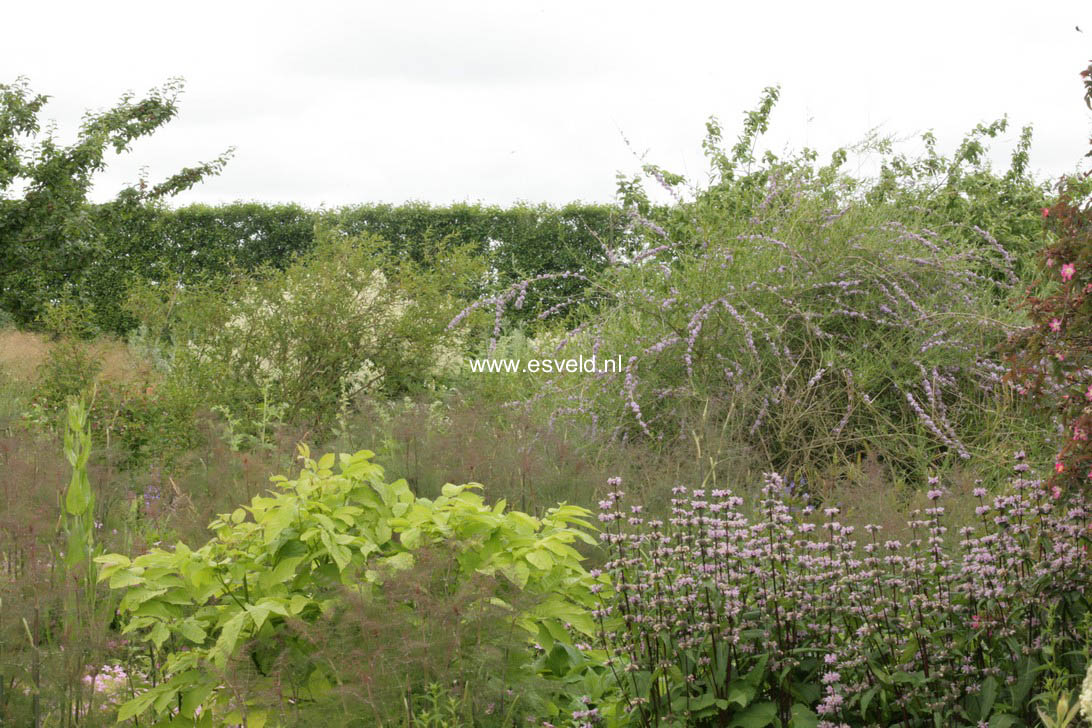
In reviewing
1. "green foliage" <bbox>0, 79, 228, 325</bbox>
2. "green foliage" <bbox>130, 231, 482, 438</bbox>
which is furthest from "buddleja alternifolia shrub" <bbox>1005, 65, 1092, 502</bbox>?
"green foliage" <bbox>0, 79, 228, 325</bbox>

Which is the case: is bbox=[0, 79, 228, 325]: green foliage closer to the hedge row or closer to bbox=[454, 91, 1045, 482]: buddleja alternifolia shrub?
the hedge row

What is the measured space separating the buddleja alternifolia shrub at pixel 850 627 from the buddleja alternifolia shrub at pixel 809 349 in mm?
2954

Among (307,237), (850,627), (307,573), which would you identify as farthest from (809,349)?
(307,237)

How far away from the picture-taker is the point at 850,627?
313 cm

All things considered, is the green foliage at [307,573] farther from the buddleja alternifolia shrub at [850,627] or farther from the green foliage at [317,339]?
the green foliage at [317,339]

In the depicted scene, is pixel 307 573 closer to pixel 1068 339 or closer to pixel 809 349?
pixel 1068 339

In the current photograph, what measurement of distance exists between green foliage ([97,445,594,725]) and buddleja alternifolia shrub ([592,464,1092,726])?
277 mm

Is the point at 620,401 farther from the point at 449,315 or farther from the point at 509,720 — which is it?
the point at 509,720

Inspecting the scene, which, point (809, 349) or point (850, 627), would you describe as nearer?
point (850, 627)

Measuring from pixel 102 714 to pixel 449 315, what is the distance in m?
5.40

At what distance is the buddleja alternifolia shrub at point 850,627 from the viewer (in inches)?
116

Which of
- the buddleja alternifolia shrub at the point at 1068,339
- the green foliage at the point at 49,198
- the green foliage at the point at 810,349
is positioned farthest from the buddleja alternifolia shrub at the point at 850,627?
the green foliage at the point at 49,198

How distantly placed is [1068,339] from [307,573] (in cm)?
242

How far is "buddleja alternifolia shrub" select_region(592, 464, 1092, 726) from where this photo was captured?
2.95m
